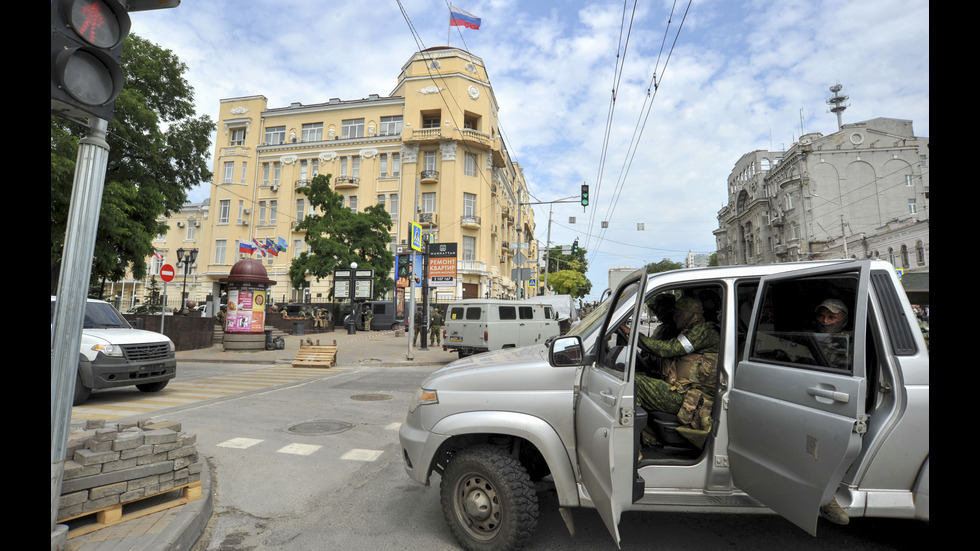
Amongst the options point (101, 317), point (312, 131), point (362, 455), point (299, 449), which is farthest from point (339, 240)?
point (362, 455)

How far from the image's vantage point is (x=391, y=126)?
4662cm

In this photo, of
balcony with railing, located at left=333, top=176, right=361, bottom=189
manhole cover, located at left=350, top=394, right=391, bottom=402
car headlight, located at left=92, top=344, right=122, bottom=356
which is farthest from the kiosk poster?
balcony with railing, located at left=333, top=176, right=361, bottom=189

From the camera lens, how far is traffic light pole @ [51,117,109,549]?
267 centimetres

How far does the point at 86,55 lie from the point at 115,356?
7270mm

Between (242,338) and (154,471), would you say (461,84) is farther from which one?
(154,471)

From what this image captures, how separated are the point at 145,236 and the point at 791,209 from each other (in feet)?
217

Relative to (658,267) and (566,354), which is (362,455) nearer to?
(566,354)

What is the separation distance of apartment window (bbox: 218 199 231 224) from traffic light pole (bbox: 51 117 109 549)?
5227 centimetres

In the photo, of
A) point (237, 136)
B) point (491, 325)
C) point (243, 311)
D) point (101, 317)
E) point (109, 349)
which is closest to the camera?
point (109, 349)

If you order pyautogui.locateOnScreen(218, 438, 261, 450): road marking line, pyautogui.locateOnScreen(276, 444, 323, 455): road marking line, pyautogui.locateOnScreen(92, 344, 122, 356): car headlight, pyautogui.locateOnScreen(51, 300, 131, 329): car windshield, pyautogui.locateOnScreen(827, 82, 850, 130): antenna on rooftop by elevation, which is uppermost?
pyautogui.locateOnScreen(827, 82, 850, 130): antenna on rooftop

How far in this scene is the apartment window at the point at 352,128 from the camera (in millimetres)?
47562

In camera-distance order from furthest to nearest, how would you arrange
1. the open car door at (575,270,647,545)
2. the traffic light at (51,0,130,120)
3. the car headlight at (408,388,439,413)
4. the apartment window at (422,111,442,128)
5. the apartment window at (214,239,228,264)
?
the apartment window at (214,239,228,264) < the apartment window at (422,111,442,128) < the car headlight at (408,388,439,413) < the traffic light at (51,0,130,120) < the open car door at (575,270,647,545)

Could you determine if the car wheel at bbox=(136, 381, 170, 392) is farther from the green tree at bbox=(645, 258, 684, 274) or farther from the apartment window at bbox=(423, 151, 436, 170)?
the apartment window at bbox=(423, 151, 436, 170)
